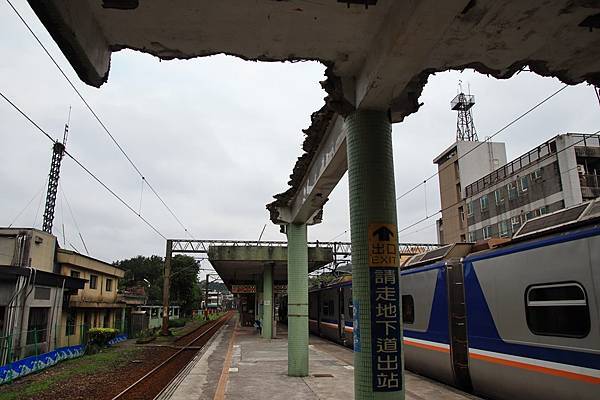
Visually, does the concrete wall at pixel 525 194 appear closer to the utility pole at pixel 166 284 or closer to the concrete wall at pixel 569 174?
the concrete wall at pixel 569 174

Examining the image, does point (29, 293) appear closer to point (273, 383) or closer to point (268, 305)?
point (273, 383)

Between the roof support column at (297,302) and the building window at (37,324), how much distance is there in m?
9.81

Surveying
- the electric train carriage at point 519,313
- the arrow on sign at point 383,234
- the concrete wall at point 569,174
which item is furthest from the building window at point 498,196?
the arrow on sign at point 383,234

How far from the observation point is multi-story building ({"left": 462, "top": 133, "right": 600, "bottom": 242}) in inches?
1080

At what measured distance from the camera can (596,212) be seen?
582cm

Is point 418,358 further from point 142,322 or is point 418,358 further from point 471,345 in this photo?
point 142,322

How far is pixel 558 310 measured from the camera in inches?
230

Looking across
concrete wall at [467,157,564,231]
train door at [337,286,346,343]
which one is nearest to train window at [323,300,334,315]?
train door at [337,286,346,343]

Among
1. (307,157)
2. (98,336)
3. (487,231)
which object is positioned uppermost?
(487,231)

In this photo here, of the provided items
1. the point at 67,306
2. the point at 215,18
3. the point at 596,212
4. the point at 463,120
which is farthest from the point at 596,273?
the point at 463,120

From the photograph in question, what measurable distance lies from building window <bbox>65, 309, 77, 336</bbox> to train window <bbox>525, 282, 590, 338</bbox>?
63.1ft

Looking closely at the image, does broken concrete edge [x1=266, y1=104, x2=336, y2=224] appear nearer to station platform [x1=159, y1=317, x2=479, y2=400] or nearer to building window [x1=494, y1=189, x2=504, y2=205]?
station platform [x1=159, y1=317, x2=479, y2=400]

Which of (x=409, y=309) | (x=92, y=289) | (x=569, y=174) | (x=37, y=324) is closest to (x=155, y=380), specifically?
(x=37, y=324)

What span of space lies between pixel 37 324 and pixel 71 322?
14.6ft
